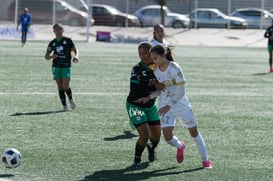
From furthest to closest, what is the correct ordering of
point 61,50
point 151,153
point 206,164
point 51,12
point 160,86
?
point 51,12 < point 61,50 < point 151,153 < point 206,164 < point 160,86

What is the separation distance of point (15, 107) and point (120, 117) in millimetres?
2435

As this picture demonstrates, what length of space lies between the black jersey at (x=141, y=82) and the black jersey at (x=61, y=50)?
6.13 meters

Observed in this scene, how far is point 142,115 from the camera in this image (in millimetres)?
10680

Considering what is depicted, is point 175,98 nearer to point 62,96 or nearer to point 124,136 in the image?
point 124,136

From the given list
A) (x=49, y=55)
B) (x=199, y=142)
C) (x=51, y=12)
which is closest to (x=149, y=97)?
(x=199, y=142)

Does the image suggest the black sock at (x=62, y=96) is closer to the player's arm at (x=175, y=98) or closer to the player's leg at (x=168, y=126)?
the player's leg at (x=168, y=126)

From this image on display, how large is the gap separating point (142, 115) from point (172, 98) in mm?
630

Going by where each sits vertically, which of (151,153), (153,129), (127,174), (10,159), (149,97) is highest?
(149,97)

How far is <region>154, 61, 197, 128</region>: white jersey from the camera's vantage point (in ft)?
33.3

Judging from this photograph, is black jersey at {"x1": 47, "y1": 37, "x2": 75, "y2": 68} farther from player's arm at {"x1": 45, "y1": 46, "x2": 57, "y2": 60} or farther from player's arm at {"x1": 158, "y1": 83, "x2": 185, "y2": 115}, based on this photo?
player's arm at {"x1": 158, "y1": 83, "x2": 185, "y2": 115}

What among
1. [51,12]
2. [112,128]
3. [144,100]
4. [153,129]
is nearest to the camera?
[144,100]

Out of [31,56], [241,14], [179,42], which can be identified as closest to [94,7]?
[179,42]

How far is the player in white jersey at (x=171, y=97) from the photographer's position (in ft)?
33.2

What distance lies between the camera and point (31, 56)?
1226 inches
